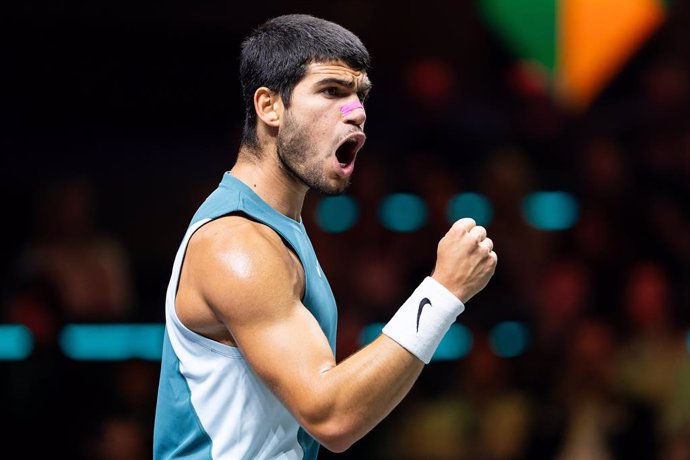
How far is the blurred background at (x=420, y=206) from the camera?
614 centimetres

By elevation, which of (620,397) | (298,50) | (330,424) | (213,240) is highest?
(298,50)

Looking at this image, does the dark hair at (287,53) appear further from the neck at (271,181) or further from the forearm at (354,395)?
the forearm at (354,395)

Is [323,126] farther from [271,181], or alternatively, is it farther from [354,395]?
[354,395]

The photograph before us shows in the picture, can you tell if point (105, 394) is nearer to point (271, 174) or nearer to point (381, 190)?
point (381, 190)

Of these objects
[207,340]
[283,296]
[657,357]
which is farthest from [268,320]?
[657,357]

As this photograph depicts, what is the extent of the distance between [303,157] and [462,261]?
48cm

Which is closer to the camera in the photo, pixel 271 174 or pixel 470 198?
pixel 271 174

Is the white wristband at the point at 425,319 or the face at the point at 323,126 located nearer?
the white wristband at the point at 425,319

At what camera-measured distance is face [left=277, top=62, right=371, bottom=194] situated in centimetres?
294

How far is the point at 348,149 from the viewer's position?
301 cm

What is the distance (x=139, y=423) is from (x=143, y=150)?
270 cm

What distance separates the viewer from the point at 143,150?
8094 millimetres

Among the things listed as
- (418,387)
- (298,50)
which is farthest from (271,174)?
(418,387)

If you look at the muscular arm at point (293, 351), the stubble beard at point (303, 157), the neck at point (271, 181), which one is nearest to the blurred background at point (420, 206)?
the neck at point (271, 181)
